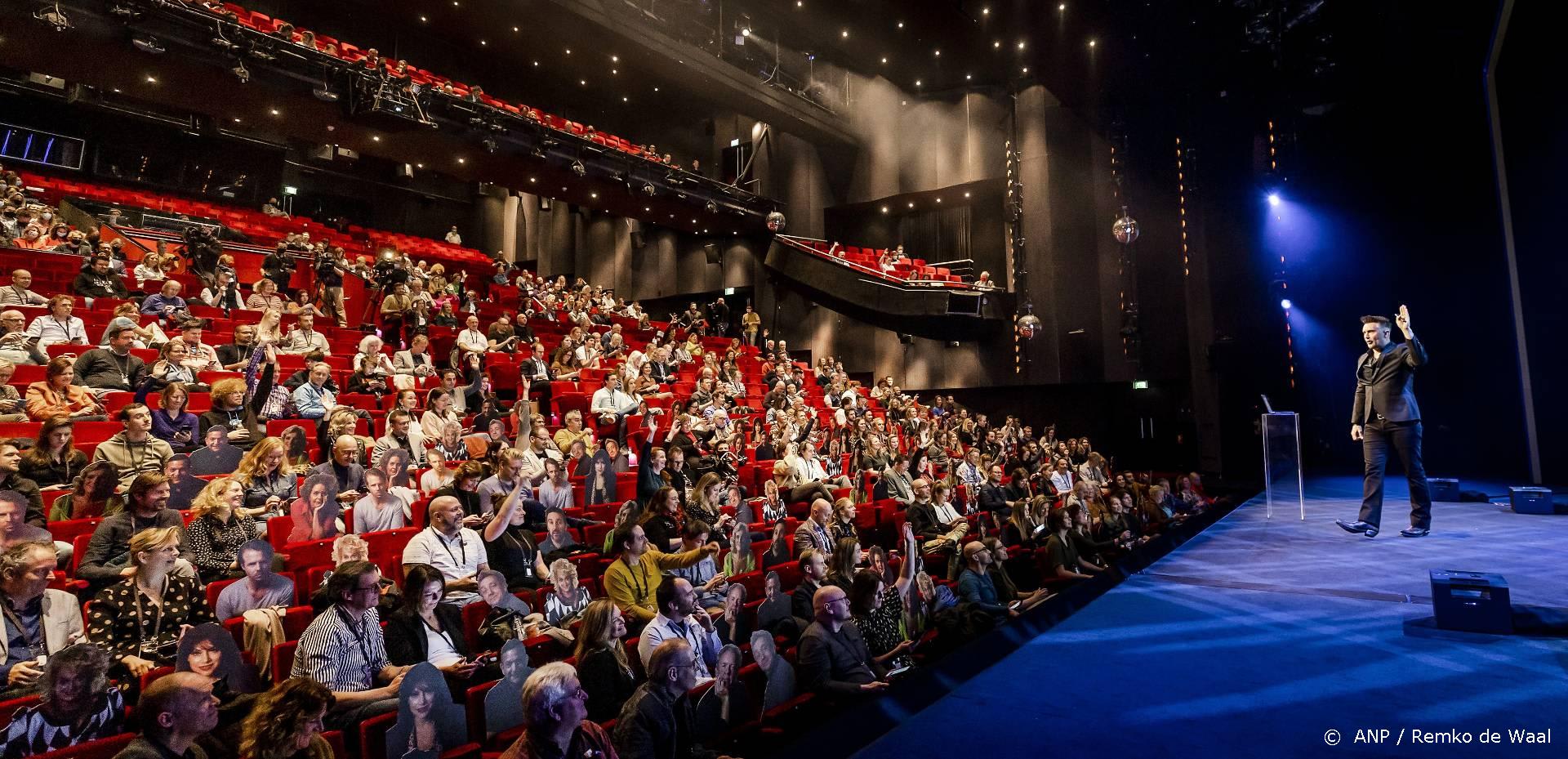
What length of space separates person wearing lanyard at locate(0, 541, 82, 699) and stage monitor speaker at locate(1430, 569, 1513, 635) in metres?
4.39

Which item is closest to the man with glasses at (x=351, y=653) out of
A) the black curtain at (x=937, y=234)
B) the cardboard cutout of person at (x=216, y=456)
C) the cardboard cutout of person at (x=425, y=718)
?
the cardboard cutout of person at (x=425, y=718)

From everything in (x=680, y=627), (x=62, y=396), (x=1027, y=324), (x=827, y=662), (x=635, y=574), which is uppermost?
(x=1027, y=324)

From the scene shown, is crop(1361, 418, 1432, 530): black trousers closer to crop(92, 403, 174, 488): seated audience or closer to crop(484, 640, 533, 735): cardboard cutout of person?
crop(484, 640, 533, 735): cardboard cutout of person

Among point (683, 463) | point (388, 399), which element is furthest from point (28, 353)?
point (683, 463)

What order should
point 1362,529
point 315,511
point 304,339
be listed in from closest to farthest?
point 315,511, point 1362,529, point 304,339

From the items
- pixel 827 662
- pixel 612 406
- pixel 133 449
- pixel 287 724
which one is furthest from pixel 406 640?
pixel 612 406

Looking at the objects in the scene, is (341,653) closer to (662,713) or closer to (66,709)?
(66,709)

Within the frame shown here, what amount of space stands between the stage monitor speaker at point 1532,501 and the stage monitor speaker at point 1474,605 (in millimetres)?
2636

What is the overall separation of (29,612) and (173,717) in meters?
0.95

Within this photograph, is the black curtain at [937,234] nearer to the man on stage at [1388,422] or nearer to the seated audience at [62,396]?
the man on stage at [1388,422]

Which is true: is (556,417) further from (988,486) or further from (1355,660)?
(1355,660)

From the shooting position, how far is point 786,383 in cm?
926

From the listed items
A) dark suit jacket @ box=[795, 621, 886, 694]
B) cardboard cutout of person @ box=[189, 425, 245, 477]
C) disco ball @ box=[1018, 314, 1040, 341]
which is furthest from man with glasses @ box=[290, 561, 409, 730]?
disco ball @ box=[1018, 314, 1040, 341]

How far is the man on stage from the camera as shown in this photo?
3.87m
